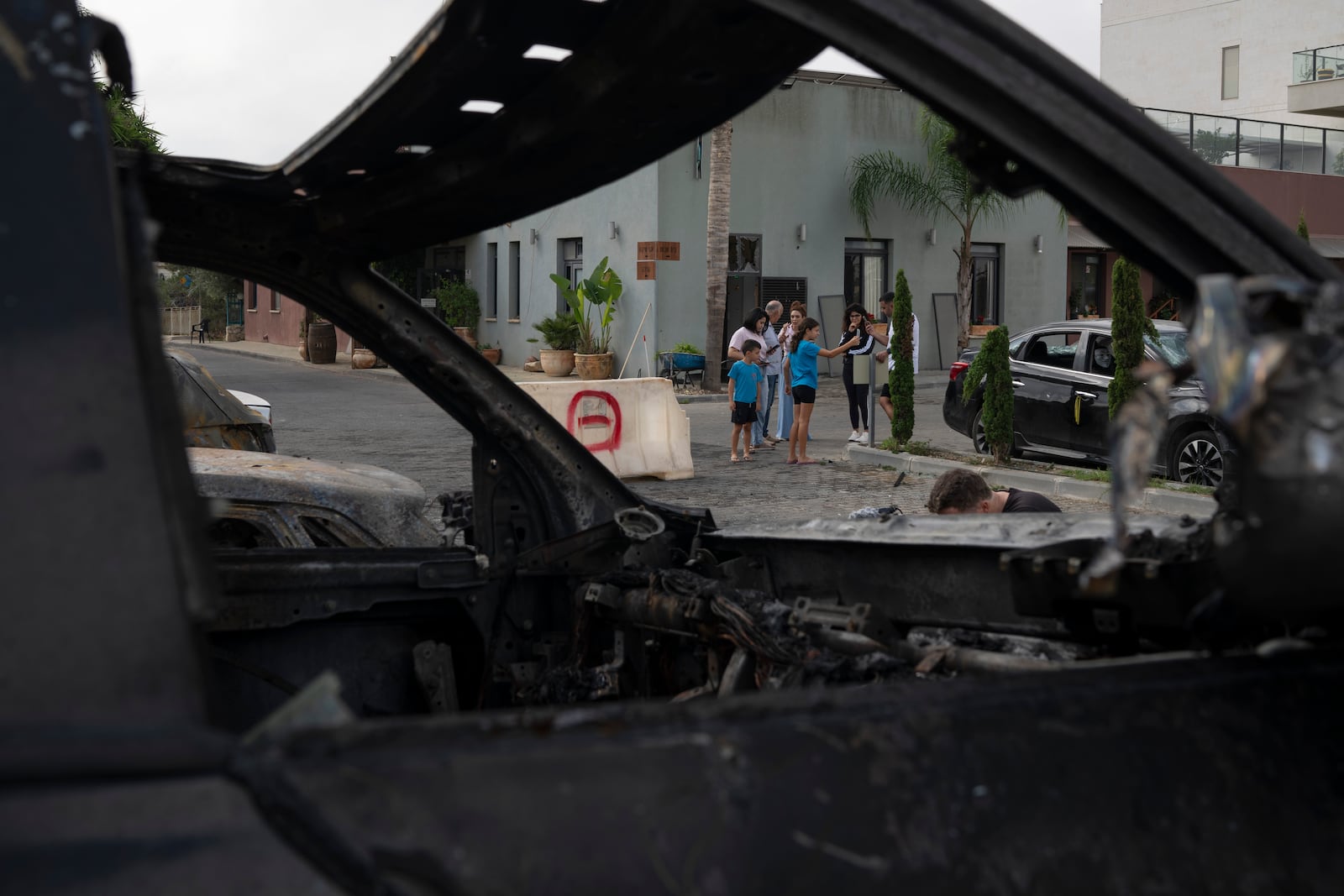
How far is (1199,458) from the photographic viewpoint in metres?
11.0

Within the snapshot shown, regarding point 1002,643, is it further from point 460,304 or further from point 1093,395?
point 460,304

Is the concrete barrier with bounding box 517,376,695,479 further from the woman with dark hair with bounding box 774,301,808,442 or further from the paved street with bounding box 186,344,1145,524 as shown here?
the woman with dark hair with bounding box 774,301,808,442

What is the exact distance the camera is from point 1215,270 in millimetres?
1529

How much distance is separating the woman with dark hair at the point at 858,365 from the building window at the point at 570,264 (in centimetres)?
1248

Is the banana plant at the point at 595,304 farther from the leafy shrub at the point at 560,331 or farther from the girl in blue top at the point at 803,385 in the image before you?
the girl in blue top at the point at 803,385

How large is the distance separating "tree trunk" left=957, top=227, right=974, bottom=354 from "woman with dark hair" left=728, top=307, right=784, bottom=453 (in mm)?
11783

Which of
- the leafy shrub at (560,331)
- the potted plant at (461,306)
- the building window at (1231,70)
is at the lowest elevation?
the leafy shrub at (560,331)

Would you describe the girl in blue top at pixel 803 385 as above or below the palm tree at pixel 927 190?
below

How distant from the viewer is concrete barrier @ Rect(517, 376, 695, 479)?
12.6 meters

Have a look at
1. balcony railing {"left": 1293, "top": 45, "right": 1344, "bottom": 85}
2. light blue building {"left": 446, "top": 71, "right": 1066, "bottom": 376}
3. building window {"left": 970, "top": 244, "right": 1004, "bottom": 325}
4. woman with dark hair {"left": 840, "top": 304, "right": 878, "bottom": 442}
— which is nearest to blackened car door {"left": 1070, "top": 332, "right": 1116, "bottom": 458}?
woman with dark hair {"left": 840, "top": 304, "right": 878, "bottom": 442}

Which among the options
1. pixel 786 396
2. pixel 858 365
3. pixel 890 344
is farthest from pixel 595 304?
pixel 890 344

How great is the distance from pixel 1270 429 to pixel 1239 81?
49654 millimetres

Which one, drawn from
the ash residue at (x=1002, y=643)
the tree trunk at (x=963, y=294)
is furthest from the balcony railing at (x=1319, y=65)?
the ash residue at (x=1002, y=643)

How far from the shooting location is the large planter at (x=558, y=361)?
81.8 feet
